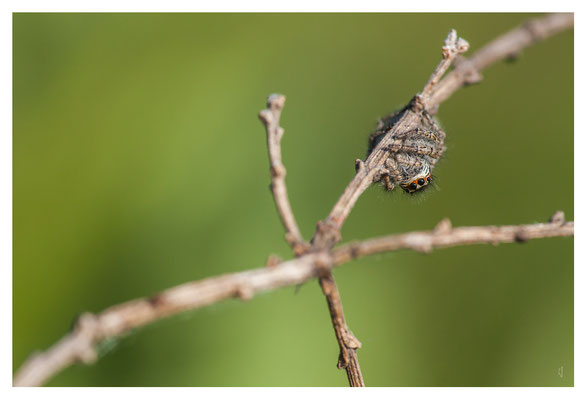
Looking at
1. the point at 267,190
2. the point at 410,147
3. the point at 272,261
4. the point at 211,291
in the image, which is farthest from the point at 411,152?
the point at 267,190

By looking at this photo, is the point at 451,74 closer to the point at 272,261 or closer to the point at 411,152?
the point at 411,152

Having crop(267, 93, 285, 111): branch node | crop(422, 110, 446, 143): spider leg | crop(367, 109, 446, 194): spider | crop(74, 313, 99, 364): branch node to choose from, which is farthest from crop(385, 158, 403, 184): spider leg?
crop(74, 313, 99, 364): branch node

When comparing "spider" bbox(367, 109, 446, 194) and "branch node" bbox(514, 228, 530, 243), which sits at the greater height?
"spider" bbox(367, 109, 446, 194)

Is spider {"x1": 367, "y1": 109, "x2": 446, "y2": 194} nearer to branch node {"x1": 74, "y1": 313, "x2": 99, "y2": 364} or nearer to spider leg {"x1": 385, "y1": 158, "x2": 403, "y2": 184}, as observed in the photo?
spider leg {"x1": 385, "y1": 158, "x2": 403, "y2": 184}

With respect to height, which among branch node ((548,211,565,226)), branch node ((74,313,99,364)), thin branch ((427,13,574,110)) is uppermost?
thin branch ((427,13,574,110))

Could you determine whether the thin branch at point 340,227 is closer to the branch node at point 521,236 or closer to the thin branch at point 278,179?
the thin branch at point 278,179

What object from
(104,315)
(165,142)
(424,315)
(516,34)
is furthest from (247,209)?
(104,315)
